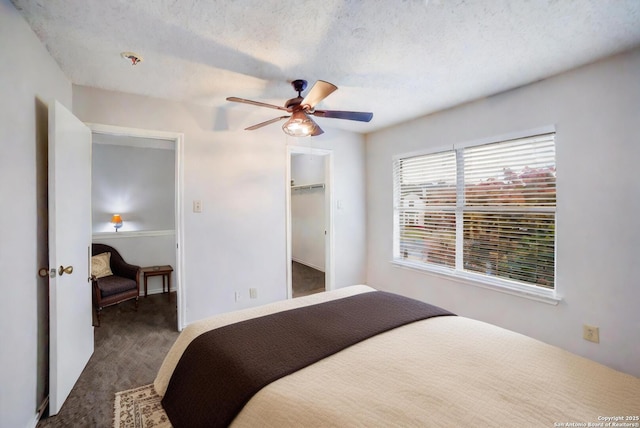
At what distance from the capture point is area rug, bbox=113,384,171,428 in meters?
1.68

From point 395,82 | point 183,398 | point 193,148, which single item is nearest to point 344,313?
point 183,398

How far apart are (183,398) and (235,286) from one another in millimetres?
1894

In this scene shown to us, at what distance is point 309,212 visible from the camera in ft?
19.7

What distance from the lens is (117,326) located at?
10.2ft

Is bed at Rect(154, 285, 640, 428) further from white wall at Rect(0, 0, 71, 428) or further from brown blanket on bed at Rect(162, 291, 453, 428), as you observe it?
white wall at Rect(0, 0, 71, 428)

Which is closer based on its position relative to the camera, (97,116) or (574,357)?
(574,357)

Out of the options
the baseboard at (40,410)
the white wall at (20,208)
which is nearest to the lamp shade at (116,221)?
the white wall at (20,208)

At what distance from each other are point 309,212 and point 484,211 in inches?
143

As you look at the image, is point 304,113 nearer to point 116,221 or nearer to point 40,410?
point 40,410

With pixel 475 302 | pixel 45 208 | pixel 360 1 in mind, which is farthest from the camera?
pixel 475 302

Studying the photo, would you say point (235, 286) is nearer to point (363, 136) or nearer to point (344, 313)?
point (344, 313)

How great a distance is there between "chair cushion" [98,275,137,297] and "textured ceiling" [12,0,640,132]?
6.93ft

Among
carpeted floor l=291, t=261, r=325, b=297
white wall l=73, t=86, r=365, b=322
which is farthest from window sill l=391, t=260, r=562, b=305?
white wall l=73, t=86, r=365, b=322

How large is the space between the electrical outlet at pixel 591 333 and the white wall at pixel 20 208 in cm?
363
